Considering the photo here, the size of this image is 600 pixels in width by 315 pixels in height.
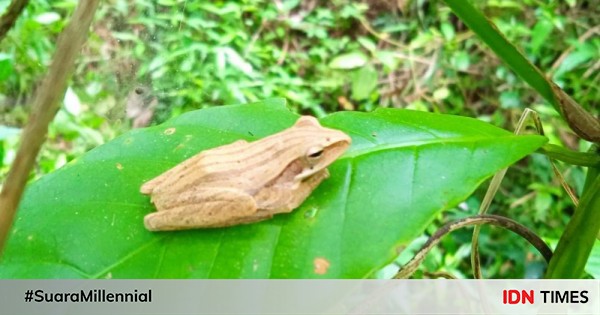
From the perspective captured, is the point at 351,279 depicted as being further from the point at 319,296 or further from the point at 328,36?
the point at 328,36

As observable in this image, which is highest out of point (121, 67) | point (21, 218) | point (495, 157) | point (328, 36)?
point (495, 157)

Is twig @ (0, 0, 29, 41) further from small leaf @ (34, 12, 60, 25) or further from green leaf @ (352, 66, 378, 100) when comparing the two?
green leaf @ (352, 66, 378, 100)

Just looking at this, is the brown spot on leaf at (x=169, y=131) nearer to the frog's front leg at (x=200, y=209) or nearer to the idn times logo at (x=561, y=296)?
the frog's front leg at (x=200, y=209)

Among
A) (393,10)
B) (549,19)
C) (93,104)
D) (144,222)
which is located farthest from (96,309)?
(393,10)

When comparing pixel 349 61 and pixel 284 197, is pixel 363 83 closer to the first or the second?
pixel 349 61

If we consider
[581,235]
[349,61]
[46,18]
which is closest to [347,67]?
[349,61]


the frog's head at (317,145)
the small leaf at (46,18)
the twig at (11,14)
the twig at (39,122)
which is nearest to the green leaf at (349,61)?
the small leaf at (46,18)

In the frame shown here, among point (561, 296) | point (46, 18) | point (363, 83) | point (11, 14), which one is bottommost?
point (363, 83)

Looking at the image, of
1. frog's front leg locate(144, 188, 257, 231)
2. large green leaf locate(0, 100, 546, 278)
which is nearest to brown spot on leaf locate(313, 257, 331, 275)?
large green leaf locate(0, 100, 546, 278)
